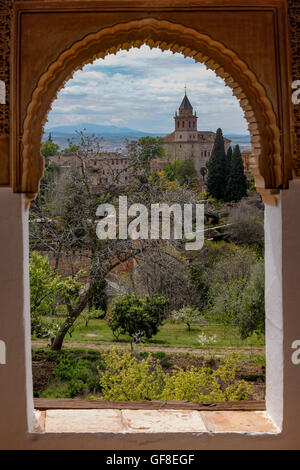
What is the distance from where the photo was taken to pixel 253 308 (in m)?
7.60

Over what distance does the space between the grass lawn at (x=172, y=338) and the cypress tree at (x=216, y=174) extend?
114 inches

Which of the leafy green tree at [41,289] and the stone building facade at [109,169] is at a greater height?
the stone building facade at [109,169]

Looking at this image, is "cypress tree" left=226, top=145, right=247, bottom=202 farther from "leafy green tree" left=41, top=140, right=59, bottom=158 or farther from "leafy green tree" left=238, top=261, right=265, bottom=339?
"leafy green tree" left=41, top=140, right=59, bottom=158

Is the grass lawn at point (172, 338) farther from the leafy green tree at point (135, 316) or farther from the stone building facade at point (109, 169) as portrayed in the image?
the stone building facade at point (109, 169)

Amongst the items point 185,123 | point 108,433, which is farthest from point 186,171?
point 108,433

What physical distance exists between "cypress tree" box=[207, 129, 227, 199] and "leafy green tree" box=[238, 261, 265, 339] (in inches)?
105

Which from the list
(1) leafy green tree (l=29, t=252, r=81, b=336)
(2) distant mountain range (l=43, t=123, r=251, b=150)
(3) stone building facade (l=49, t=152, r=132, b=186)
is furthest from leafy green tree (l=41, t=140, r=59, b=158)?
(1) leafy green tree (l=29, t=252, r=81, b=336)

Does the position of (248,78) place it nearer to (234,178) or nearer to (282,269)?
(282,269)

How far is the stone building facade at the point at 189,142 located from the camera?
10.3 meters

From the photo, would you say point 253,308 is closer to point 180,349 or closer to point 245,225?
point 180,349

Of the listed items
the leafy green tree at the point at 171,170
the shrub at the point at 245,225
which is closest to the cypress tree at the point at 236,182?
the shrub at the point at 245,225

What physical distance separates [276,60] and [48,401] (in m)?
2.26

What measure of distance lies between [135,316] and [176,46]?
19.9ft
